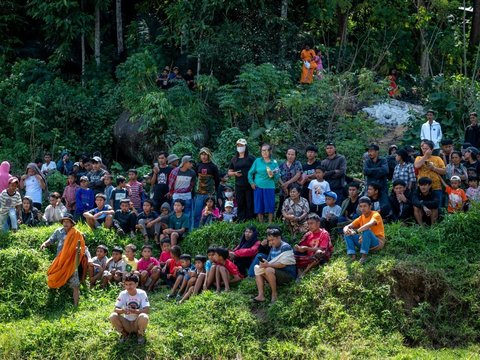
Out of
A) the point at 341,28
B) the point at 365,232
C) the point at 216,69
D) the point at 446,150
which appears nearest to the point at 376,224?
the point at 365,232

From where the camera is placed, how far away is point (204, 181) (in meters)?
17.2

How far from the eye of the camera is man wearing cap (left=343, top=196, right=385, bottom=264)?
1430 centimetres

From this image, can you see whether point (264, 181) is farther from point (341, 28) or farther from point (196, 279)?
point (341, 28)

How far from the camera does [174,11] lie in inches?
953

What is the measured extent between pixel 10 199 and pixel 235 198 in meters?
4.25

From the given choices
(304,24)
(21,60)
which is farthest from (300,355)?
(21,60)

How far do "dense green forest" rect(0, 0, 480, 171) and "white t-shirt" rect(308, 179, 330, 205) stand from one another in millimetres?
4018

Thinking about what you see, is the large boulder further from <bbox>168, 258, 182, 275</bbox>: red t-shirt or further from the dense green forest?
<bbox>168, 258, 182, 275</bbox>: red t-shirt

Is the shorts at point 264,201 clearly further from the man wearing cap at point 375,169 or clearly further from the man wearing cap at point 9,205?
the man wearing cap at point 9,205

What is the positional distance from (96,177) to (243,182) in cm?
353

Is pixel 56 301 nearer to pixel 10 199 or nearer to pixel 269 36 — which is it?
pixel 10 199

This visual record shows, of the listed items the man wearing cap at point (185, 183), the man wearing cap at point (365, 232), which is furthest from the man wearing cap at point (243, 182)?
the man wearing cap at point (365, 232)

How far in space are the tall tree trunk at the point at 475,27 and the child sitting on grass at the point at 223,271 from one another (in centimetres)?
1392

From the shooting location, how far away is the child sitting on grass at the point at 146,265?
52.4 feet
